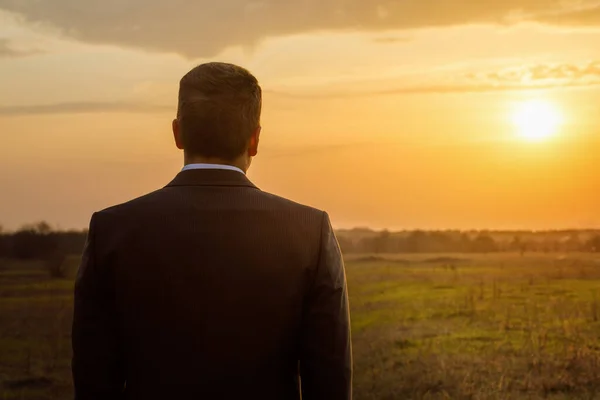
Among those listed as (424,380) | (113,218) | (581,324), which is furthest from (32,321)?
(113,218)

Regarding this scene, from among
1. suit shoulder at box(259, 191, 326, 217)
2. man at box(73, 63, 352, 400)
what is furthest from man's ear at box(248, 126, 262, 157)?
suit shoulder at box(259, 191, 326, 217)

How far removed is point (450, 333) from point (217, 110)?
44.1 feet

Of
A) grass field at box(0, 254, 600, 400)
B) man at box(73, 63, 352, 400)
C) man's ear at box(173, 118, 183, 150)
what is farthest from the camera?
grass field at box(0, 254, 600, 400)

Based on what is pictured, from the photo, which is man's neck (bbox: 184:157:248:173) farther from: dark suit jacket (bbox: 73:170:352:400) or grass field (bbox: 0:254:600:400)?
grass field (bbox: 0:254:600:400)

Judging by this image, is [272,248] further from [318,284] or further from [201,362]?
[201,362]

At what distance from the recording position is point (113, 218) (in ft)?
8.29

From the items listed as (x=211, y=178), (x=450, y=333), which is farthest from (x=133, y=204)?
(x=450, y=333)

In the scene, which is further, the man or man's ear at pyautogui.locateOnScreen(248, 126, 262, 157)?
man's ear at pyautogui.locateOnScreen(248, 126, 262, 157)

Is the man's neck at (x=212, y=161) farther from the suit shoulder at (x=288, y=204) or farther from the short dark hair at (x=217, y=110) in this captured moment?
the suit shoulder at (x=288, y=204)

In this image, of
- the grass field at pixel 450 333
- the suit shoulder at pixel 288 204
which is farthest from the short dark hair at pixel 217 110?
the grass field at pixel 450 333

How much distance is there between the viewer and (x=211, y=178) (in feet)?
8.28

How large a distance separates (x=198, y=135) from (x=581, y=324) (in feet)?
45.5

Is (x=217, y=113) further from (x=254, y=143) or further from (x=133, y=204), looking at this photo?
(x=133, y=204)

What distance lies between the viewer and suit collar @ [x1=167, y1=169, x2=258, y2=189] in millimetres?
2523
